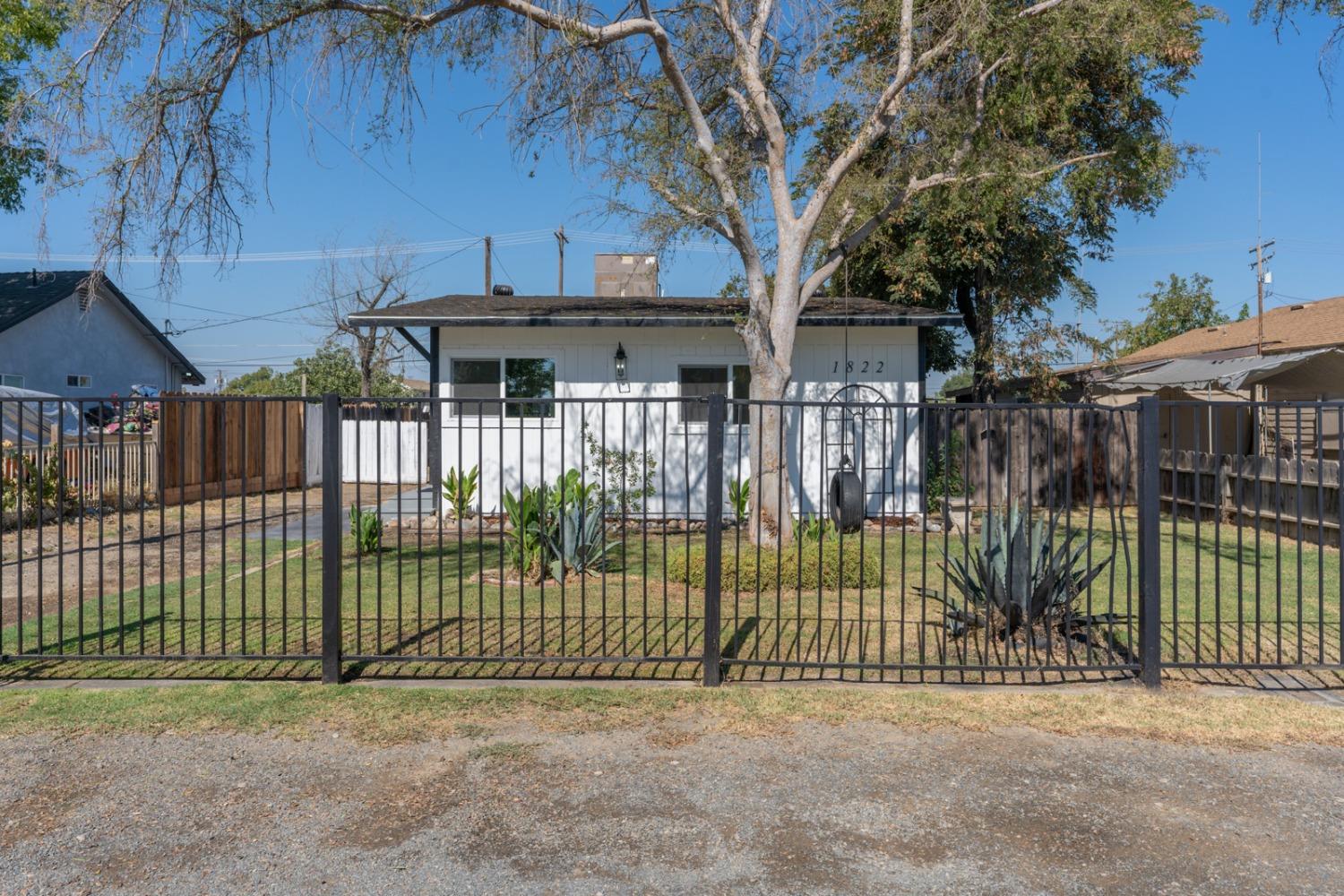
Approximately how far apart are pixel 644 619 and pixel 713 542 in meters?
0.61

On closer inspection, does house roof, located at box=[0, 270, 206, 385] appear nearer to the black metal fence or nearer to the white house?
the black metal fence

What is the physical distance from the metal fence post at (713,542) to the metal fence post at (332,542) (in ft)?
6.63

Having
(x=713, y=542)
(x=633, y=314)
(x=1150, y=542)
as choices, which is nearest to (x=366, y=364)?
(x=633, y=314)

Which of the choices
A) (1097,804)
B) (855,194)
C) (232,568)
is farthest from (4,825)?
(855,194)

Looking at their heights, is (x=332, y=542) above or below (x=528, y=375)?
below

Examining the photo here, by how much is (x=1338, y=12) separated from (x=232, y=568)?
39.3ft

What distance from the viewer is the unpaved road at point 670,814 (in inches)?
116

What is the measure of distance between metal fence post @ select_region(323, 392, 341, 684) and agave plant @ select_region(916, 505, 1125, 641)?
11.2 ft

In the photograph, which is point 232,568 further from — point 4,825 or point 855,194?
point 855,194

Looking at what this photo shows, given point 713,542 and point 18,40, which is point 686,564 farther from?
point 18,40

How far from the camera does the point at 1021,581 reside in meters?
5.52

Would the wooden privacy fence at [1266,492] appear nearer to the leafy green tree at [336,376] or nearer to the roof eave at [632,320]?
the roof eave at [632,320]

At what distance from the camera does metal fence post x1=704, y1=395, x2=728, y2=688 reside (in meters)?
4.84

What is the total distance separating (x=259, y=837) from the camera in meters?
3.20
